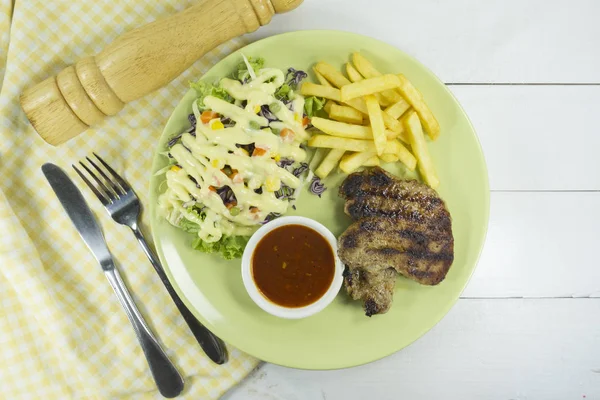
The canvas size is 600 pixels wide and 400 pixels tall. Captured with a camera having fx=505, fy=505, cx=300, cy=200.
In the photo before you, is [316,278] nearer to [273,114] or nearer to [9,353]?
[273,114]

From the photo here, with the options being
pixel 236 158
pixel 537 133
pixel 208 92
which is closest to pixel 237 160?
pixel 236 158

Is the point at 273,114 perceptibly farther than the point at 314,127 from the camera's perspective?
No

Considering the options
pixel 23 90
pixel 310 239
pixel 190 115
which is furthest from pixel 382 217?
pixel 23 90

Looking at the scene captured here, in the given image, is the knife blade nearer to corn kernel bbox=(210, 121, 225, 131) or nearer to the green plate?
the green plate

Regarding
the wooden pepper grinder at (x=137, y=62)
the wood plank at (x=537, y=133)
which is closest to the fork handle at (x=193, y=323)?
the wooden pepper grinder at (x=137, y=62)

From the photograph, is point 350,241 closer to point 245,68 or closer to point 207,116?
point 207,116
